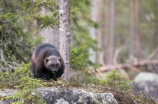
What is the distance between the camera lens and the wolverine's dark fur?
23.5 ft

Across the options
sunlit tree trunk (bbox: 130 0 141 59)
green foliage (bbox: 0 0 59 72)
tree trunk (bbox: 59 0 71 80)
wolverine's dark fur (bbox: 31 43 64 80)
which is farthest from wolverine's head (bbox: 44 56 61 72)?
sunlit tree trunk (bbox: 130 0 141 59)

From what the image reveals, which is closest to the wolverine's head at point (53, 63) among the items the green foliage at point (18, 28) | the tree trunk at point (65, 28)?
the tree trunk at point (65, 28)

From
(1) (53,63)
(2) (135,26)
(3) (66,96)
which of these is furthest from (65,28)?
(2) (135,26)

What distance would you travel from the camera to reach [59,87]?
577 centimetres

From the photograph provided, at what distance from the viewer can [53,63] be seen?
6988 mm

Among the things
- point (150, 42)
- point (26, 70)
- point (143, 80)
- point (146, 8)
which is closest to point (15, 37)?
point (26, 70)

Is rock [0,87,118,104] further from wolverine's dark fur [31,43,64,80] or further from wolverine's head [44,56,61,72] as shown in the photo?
wolverine's dark fur [31,43,64,80]

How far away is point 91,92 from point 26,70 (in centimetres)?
330

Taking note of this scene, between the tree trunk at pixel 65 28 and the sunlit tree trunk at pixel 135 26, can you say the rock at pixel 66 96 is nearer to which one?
the tree trunk at pixel 65 28

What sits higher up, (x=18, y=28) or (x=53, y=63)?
(x=18, y=28)

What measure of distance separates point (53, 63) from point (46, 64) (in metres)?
0.33

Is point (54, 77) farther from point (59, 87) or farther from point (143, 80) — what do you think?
point (143, 80)

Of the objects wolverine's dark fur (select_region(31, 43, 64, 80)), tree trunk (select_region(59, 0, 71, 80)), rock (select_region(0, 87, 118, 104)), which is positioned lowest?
rock (select_region(0, 87, 118, 104))

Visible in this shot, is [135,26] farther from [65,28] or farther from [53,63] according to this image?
[53,63]
